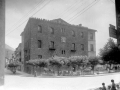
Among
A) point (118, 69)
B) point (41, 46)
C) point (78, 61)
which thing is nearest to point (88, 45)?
point (78, 61)

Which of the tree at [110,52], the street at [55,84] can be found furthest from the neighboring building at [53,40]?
the tree at [110,52]

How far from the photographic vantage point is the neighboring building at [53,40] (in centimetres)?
2267

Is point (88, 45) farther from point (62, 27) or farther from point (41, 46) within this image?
point (41, 46)

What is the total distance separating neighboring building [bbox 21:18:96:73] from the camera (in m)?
22.7

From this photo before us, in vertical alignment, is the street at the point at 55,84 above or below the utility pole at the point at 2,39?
below

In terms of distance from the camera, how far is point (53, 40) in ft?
80.0

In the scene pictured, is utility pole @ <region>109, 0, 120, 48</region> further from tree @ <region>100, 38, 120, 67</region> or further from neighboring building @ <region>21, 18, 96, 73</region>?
neighboring building @ <region>21, 18, 96, 73</region>

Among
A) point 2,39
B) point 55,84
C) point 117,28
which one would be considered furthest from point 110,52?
point 2,39

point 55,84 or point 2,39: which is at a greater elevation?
point 2,39

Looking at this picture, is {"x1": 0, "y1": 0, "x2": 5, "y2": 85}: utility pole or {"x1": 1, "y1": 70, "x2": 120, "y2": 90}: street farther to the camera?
{"x1": 1, "y1": 70, "x2": 120, "y2": 90}: street

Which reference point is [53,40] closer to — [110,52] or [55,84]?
[55,84]

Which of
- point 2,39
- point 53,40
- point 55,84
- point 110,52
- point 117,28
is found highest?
point 53,40

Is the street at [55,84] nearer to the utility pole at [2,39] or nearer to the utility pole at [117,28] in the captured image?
the utility pole at [2,39]

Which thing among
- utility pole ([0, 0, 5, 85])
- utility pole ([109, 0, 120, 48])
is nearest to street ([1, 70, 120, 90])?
utility pole ([0, 0, 5, 85])
